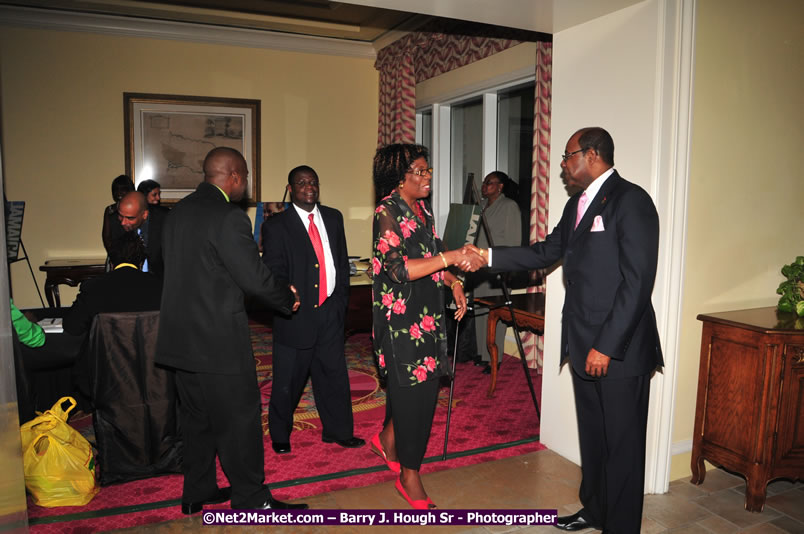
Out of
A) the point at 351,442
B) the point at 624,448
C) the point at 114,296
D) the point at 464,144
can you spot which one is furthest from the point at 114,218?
the point at 624,448

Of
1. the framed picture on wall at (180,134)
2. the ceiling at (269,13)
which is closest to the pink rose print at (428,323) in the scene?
the ceiling at (269,13)

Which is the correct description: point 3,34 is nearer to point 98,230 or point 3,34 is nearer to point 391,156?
point 98,230

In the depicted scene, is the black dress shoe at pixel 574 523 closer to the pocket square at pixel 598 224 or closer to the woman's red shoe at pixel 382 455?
the woman's red shoe at pixel 382 455

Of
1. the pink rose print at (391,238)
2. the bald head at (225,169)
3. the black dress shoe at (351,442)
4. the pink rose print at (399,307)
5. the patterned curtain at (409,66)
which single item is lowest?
the black dress shoe at (351,442)

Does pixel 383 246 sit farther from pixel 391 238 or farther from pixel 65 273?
pixel 65 273

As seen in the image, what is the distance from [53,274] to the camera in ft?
20.5

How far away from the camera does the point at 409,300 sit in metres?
2.69

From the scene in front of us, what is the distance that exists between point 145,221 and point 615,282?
293 centimetres

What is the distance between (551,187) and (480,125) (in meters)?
3.34

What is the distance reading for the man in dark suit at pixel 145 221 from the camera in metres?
3.07

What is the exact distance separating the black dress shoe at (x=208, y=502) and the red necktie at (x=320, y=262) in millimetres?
1119

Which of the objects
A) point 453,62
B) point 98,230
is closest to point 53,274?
point 98,230

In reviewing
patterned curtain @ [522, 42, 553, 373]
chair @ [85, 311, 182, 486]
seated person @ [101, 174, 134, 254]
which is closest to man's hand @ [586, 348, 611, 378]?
→ chair @ [85, 311, 182, 486]

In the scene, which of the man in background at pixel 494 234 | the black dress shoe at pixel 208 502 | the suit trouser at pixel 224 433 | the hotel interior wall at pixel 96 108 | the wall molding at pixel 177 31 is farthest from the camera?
the hotel interior wall at pixel 96 108
